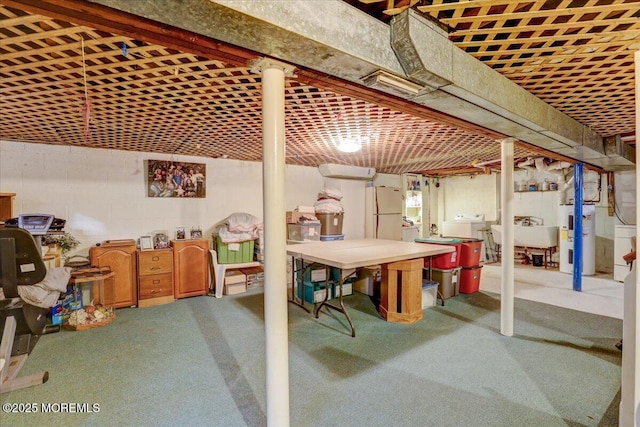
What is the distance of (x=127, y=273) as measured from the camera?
14.1ft

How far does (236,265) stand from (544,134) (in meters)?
4.48

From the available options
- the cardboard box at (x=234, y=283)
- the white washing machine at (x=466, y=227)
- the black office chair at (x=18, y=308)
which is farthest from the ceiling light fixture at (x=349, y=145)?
the white washing machine at (x=466, y=227)

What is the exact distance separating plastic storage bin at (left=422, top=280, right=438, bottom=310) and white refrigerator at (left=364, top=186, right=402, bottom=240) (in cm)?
279

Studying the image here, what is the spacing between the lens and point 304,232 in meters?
5.43

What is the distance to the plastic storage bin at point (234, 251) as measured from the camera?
4.96 metres

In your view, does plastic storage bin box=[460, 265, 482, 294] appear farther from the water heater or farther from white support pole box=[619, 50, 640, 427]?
white support pole box=[619, 50, 640, 427]

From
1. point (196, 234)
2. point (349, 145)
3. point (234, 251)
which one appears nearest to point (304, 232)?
point (234, 251)

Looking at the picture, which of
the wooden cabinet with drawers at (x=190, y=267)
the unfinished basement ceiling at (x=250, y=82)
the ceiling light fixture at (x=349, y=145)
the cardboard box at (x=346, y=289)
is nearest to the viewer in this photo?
the unfinished basement ceiling at (x=250, y=82)

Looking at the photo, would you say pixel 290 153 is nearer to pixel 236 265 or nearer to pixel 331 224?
pixel 331 224

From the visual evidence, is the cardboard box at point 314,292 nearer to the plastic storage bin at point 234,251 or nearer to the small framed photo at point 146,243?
the plastic storage bin at point 234,251

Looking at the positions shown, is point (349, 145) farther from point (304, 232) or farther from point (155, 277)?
point (155, 277)

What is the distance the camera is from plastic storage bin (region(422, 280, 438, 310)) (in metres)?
4.30

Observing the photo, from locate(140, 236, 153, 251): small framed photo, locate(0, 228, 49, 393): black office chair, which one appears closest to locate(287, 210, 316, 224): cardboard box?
locate(140, 236, 153, 251): small framed photo

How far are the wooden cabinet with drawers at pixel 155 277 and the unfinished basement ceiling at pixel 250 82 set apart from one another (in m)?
1.64
